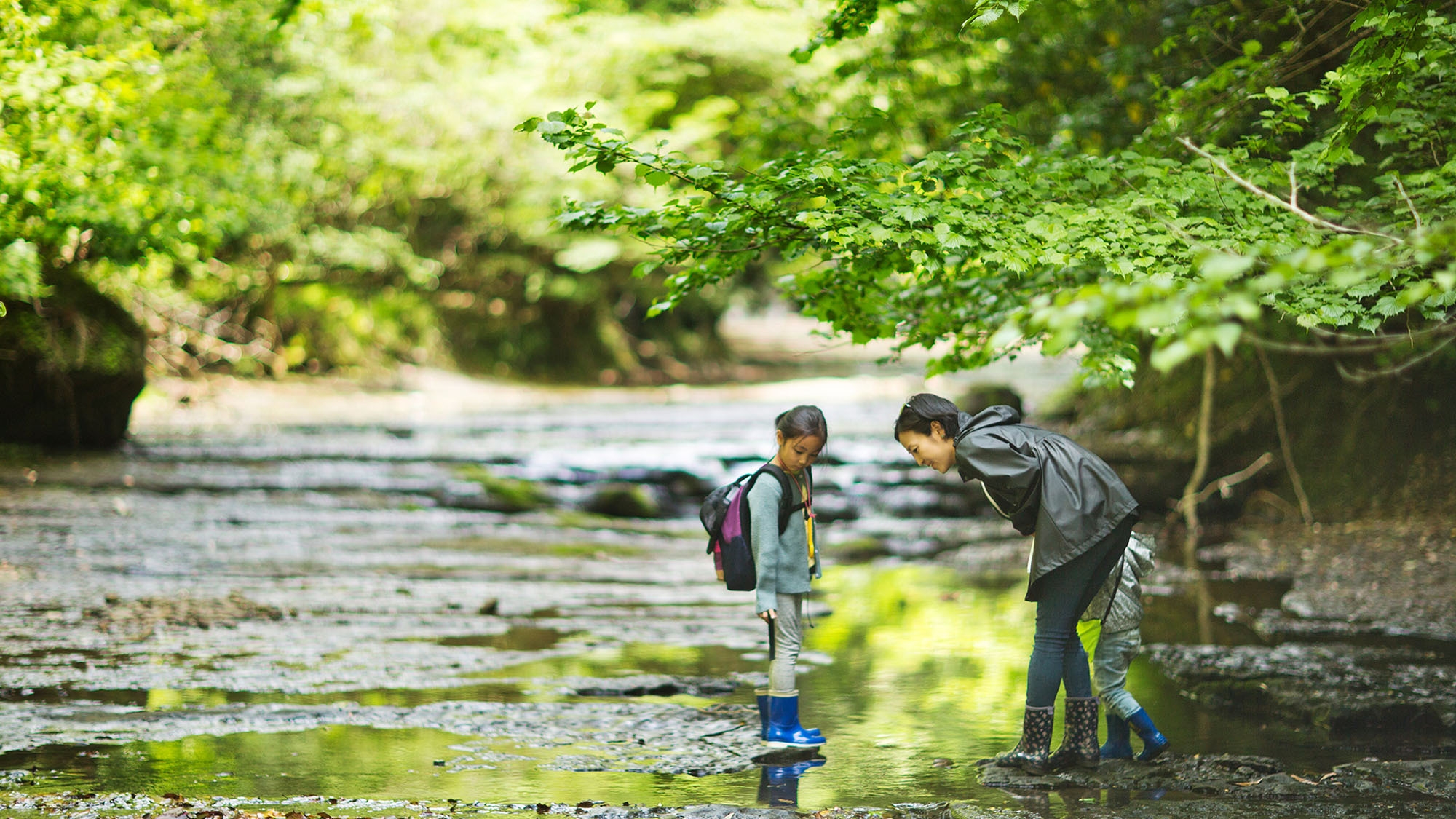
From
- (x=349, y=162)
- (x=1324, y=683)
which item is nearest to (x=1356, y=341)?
(x=1324, y=683)

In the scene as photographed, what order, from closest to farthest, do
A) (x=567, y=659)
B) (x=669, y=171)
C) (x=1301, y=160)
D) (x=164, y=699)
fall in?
(x=669, y=171) < (x=1301, y=160) < (x=164, y=699) < (x=567, y=659)

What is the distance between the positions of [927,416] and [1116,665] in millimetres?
1528

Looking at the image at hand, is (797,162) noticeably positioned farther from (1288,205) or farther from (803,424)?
(1288,205)

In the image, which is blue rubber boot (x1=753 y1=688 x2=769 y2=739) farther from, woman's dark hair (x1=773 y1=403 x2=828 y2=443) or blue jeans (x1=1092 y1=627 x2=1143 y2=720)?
blue jeans (x1=1092 y1=627 x2=1143 y2=720)

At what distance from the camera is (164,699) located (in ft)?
20.9

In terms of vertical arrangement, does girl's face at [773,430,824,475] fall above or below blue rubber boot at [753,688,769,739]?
above

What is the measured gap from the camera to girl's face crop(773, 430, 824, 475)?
532cm

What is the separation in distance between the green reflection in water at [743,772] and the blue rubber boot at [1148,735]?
548mm

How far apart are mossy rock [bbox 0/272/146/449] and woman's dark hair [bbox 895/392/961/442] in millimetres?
13404

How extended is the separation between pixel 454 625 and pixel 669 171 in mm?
4802

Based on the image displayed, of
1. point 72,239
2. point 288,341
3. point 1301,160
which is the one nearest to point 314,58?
point 72,239

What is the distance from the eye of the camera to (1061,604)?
4898 millimetres

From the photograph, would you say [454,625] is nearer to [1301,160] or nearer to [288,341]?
[1301,160]

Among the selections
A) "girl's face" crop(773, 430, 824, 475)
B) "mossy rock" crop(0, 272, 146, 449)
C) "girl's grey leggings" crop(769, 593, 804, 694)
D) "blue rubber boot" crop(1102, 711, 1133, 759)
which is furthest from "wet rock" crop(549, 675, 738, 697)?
"mossy rock" crop(0, 272, 146, 449)
